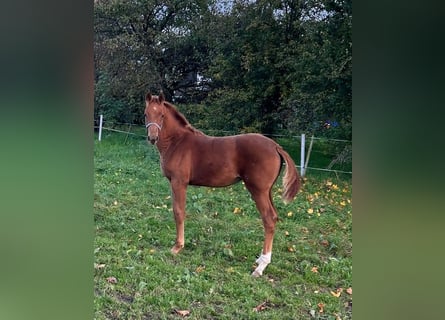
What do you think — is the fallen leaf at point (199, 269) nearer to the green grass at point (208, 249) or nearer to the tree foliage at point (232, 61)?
the green grass at point (208, 249)

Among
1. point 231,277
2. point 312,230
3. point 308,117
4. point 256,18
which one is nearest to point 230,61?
point 256,18

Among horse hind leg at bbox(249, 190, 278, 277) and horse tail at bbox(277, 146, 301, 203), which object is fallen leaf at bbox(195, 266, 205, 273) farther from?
horse tail at bbox(277, 146, 301, 203)

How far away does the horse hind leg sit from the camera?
1479mm

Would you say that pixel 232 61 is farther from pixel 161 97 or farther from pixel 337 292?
pixel 337 292

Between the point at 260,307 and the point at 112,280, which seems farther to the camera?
the point at 112,280

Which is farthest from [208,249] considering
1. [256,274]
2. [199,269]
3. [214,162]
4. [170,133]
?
[170,133]

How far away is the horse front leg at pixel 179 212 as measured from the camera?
1.54m

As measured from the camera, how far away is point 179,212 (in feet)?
5.06
